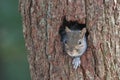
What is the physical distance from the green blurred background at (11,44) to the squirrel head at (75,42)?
3.07 m

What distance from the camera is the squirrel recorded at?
343 centimetres

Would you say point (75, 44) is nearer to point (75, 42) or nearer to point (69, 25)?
point (75, 42)

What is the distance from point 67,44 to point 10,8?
311cm

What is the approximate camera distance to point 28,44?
3.66 m

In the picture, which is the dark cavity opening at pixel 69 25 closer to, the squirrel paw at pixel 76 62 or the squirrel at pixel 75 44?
the squirrel at pixel 75 44

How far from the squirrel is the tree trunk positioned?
0.05 m

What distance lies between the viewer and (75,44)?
3.46 m

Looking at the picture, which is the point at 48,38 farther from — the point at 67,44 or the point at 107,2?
the point at 107,2

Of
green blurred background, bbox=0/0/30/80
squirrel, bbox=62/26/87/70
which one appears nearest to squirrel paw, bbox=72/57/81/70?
squirrel, bbox=62/26/87/70

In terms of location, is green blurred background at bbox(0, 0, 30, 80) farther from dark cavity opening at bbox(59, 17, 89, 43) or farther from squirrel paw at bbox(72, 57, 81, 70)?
squirrel paw at bbox(72, 57, 81, 70)

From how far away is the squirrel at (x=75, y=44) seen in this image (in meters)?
3.43

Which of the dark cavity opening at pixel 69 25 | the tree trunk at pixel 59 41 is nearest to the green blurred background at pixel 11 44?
the tree trunk at pixel 59 41

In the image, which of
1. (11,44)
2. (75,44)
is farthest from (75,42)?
(11,44)

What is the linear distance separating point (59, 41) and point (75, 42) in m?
0.14
